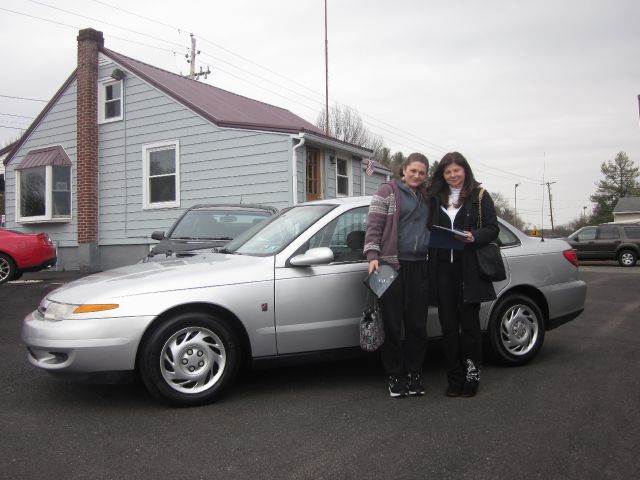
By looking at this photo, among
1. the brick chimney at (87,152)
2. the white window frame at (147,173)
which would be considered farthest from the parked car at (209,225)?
the brick chimney at (87,152)

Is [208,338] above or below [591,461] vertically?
above

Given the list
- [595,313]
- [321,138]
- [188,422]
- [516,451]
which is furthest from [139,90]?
[516,451]

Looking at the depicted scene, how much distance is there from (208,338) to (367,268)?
1295 millimetres

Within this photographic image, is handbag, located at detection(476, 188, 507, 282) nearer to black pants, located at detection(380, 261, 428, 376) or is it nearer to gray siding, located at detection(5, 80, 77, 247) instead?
black pants, located at detection(380, 261, 428, 376)

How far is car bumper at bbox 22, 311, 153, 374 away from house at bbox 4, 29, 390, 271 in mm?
8573

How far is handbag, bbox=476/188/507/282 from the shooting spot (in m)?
4.15

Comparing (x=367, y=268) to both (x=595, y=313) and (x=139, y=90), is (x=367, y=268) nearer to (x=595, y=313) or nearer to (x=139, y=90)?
(x=595, y=313)

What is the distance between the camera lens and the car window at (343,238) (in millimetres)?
4438

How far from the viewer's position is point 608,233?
2133 cm

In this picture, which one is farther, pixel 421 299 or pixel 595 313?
pixel 595 313

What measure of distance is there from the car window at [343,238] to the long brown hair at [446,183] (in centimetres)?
66

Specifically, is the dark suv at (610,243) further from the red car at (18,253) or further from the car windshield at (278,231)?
the car windshield at (278,231)

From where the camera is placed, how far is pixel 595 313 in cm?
831

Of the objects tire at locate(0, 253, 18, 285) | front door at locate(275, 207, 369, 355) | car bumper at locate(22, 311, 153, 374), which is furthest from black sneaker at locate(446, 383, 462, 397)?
tire at locate(0, 253, 18, 285)
